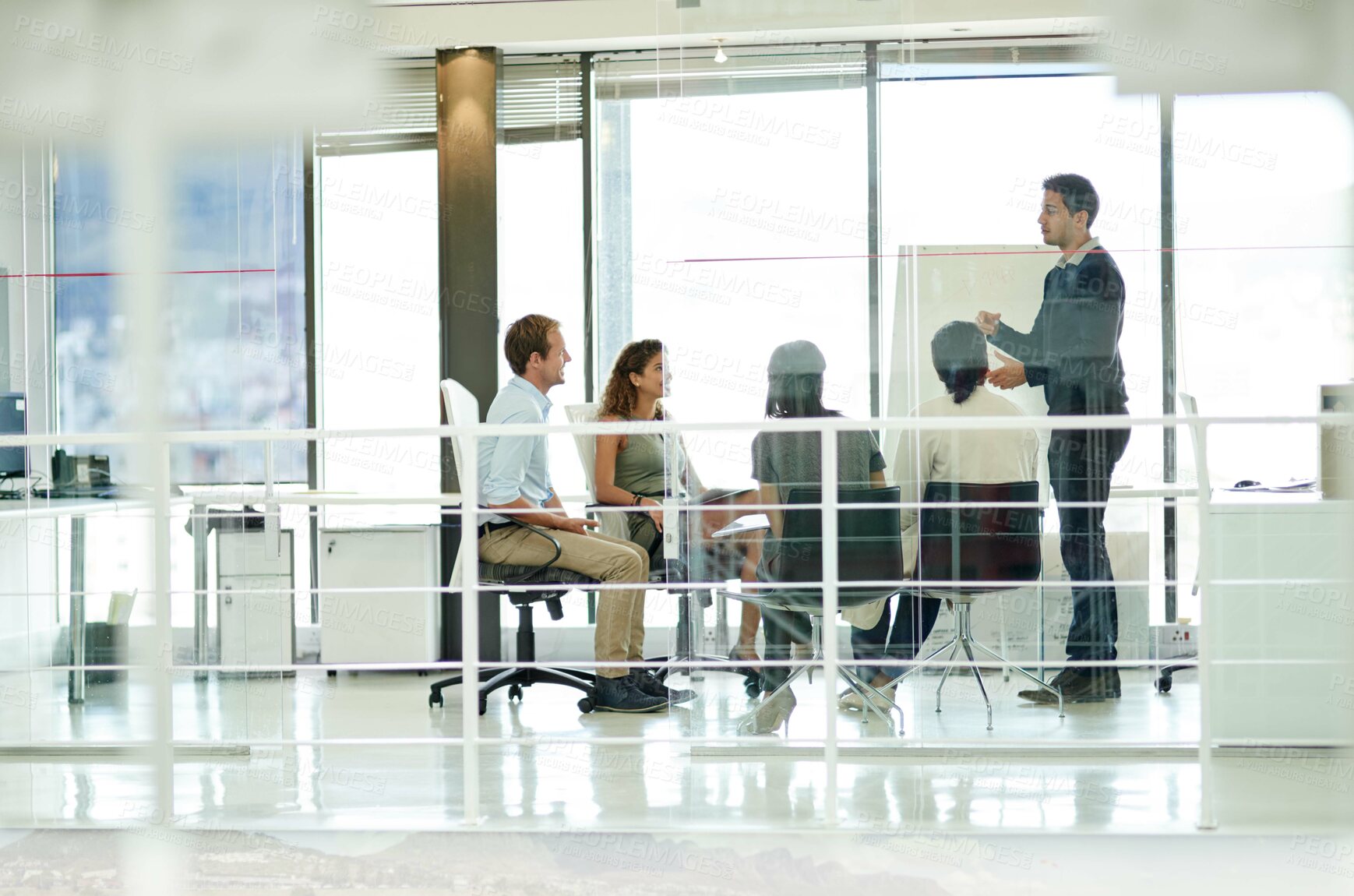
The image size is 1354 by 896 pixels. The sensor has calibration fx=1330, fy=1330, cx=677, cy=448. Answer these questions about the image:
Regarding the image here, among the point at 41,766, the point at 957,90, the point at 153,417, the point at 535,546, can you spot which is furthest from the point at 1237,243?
the point at 41,766

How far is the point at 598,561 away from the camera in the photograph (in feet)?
12.0

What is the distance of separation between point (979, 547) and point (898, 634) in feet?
0.82

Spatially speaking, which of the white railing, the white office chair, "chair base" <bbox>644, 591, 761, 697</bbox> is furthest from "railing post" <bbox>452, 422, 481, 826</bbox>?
the white office chair

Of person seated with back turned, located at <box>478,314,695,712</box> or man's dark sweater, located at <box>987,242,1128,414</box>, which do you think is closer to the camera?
man's dark sweater, located at <box>987,242,1128,414</box>

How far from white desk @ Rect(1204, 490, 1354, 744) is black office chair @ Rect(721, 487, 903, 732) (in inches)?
26.5

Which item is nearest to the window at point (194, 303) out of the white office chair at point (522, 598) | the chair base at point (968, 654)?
the white office chair at point (522, 598)

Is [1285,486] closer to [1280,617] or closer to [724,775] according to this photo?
[1280,617]

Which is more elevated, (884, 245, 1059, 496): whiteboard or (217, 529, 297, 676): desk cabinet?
(884, 245, 1059, 496): whiteboard

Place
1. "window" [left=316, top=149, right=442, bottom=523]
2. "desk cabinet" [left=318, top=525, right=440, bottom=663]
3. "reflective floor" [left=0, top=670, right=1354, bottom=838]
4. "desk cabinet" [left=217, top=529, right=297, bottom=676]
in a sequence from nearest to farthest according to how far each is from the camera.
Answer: "reflective floor" [left=0, top=670, right=1354, bottom=838], "desk cabinet" [left=217, top=529, right=297, bottom=676], "desk cabinet" [left=318, top=525, right=440, bottom=663], "window" [left=316, top=149, right=442, bottom=523]

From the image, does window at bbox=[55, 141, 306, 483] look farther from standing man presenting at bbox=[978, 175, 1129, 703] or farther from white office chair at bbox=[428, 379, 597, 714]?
standing man presenting at bbox=[978, 175, 1129, 703]

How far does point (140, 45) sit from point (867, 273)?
1.79 metres

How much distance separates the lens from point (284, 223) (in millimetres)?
3943

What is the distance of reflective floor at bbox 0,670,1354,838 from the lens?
251 centimetres

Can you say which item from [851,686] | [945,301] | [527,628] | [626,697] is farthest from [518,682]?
[945,301]
